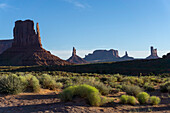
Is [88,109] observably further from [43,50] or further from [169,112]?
[43,50]

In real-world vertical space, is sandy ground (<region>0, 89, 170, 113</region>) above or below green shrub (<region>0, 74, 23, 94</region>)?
below

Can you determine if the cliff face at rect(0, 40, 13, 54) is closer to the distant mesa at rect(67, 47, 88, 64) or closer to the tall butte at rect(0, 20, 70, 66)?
the distant mesa at rect(67, 47, 88, 64)

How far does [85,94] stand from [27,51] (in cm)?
10387

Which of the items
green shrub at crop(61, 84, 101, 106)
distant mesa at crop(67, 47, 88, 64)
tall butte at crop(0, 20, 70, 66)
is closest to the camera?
green shrub at crop(61, 84, 101, 106)

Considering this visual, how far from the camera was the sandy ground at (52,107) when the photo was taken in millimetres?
8562

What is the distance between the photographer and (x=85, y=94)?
388 inches

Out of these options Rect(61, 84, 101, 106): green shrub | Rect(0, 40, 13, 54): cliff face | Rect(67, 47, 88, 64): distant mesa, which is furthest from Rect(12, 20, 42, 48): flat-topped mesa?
Rect(61, 84, 101, 106): green shrub

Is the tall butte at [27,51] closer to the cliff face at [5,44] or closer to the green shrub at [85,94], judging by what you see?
the cliff face at [5,44]

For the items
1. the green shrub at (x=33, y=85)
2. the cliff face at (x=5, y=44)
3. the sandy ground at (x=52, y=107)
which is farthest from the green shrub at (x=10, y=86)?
the cliff face at (x=5, y=44)

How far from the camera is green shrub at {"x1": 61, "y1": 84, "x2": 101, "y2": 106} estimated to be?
925 cm

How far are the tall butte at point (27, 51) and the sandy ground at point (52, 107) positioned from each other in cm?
8557

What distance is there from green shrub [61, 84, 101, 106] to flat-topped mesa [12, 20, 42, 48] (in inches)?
4337

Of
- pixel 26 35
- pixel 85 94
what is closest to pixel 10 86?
pixel 85 94

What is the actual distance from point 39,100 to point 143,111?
228 inches
